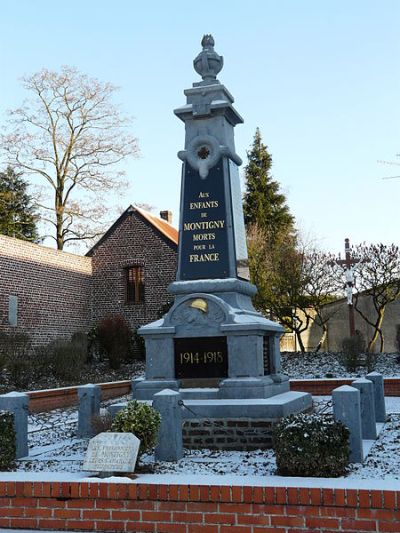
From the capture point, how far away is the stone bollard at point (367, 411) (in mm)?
9195

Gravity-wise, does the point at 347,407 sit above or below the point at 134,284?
below

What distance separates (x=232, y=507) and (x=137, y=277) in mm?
21379

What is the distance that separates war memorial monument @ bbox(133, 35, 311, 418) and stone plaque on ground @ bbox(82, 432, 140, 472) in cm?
337

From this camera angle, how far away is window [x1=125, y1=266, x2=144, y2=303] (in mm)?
26139

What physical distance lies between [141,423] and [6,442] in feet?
5.27

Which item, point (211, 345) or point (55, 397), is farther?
point (55, 397)

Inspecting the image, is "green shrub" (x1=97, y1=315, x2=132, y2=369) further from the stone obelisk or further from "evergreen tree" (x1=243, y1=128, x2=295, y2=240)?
"evergreen tree" (x1=243, y1=128, x2=295, y2=240)

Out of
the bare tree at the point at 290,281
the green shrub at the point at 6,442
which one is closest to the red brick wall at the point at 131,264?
the bare tree at the point at 290,281

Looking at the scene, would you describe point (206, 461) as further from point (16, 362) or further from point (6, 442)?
point (16, 362)

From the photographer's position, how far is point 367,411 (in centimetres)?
933

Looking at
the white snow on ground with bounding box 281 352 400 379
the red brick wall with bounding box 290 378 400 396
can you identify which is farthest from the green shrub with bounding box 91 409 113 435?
the white snow on ground with bounding box 281 352 400 379

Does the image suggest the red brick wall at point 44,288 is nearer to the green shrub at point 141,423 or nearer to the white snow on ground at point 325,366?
the white snow on ground at point 325,366

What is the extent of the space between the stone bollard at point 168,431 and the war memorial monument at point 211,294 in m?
1.70

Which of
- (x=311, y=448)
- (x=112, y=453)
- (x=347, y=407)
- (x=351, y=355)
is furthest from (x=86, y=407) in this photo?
(x=351, y=355)
